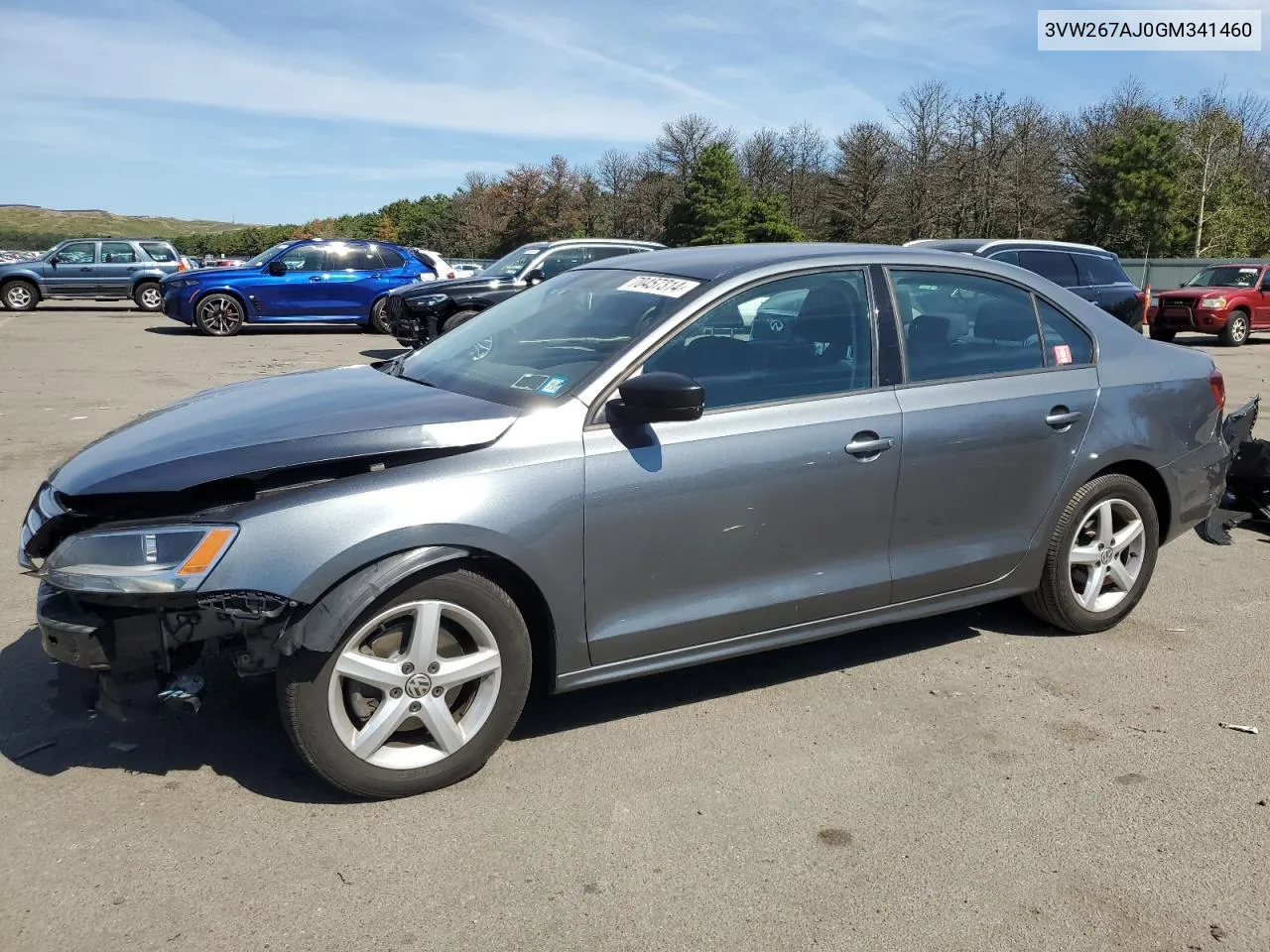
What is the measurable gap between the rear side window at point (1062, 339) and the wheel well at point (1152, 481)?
489mm

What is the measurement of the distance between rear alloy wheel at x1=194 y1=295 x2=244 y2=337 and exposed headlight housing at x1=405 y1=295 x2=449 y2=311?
609 centimetres

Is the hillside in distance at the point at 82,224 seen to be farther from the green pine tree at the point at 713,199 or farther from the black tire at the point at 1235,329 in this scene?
the black tire at the point at 1235,329

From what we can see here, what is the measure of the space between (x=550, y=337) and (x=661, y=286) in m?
0.48

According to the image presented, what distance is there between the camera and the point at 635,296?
3990 mm

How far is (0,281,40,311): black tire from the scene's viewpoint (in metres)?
24.6

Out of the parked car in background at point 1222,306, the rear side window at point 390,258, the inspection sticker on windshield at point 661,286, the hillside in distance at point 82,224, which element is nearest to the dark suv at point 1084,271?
the parked car in background at point 1222,306

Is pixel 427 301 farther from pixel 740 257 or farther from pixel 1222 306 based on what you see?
pixel 1222 306

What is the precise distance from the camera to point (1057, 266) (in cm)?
1341

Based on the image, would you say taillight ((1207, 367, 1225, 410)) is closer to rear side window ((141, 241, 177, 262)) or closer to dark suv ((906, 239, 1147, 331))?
dark suv ((906, 239, 1147, 331))

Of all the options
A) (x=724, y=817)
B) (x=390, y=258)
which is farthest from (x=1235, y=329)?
(x=724, y=817)

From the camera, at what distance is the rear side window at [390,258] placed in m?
19.7

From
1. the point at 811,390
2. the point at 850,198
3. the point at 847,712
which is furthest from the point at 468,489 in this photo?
the point at 850,198

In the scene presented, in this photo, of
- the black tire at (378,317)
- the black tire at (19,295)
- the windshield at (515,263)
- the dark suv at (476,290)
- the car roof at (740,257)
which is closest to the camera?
the car roof at (740,257)

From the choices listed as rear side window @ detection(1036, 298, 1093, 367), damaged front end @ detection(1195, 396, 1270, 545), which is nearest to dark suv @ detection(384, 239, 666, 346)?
damaged front end @ detection(1195, 396, 1270, 545)
